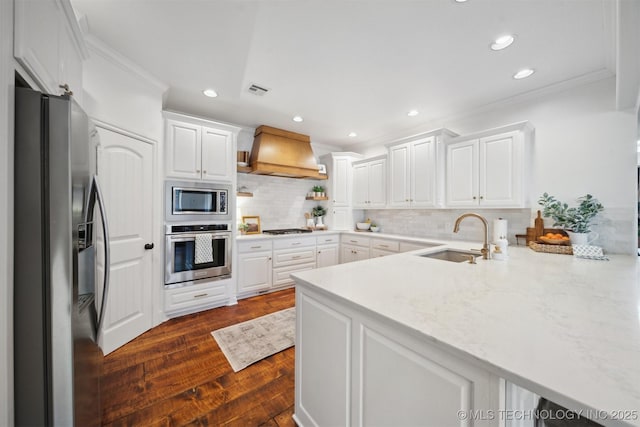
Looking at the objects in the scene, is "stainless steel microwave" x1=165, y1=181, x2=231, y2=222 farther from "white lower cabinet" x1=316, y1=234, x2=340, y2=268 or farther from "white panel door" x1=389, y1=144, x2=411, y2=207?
"white panel door" x1=389, y1=144, x2=411, y2=207

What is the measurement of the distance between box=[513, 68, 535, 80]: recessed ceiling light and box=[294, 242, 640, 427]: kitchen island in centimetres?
188

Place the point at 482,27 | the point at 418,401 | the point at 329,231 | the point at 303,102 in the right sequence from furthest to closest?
1. the point at 329,231
2. the point at 303,102
3. the point at 482,27
4. the point at 418,401

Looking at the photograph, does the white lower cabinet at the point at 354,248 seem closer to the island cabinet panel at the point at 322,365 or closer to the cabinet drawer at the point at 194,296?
the cabinet drawer at the point at 194,296

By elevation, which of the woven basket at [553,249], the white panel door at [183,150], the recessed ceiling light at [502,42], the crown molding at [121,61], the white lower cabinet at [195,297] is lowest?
the white lower cabinet at [195,297]

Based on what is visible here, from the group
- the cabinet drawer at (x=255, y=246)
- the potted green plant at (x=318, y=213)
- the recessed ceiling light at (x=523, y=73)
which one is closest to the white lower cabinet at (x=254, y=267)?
the cabinet drawer at (x=255, y=246)

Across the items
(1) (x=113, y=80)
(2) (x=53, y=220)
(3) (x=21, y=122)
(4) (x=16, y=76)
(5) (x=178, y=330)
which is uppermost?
(1) (x=113, y=80)

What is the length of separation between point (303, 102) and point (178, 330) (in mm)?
2931

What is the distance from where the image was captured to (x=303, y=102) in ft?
9.82

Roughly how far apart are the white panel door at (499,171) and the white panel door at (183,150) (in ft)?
11.2

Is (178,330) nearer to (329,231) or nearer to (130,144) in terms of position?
(130,144)

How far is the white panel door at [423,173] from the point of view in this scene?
3.25 meters

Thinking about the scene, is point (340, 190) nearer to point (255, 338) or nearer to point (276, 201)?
point (276, 201)

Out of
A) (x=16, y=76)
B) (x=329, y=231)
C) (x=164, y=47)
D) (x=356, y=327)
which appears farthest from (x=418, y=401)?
(x=329, y=231)

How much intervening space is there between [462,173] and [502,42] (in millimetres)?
1471
